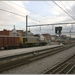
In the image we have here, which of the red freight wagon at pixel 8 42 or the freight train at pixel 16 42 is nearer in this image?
the red freight wagon at pixel 8 42

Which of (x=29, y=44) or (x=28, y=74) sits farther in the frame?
(x=29, y=44)

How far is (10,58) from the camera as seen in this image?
19.0m

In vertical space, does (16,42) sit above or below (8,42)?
below

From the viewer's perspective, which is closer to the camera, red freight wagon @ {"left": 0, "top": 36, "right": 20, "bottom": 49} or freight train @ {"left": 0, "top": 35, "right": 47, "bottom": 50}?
red freight wagon @ {"left": 0, "top": 36, "right": 20, "bottom": 49}

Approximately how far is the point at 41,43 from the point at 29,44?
366 inches

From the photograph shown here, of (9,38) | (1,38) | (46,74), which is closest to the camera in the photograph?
(46,74)

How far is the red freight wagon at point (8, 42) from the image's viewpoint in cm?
3191

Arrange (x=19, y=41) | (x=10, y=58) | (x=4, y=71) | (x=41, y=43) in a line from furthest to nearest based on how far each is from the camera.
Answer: (x=41, y=43) < (x=19, y=41) < (x=10, y=58) < (x=4, y=71)

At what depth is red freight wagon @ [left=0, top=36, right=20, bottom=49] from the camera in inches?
1256

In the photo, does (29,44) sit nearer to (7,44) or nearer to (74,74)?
(7,44)

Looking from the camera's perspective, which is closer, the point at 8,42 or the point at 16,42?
the point at 8,42

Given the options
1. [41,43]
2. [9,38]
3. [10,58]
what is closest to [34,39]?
[41,43]

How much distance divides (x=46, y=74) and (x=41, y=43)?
41.5m

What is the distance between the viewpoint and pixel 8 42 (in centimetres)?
3378
